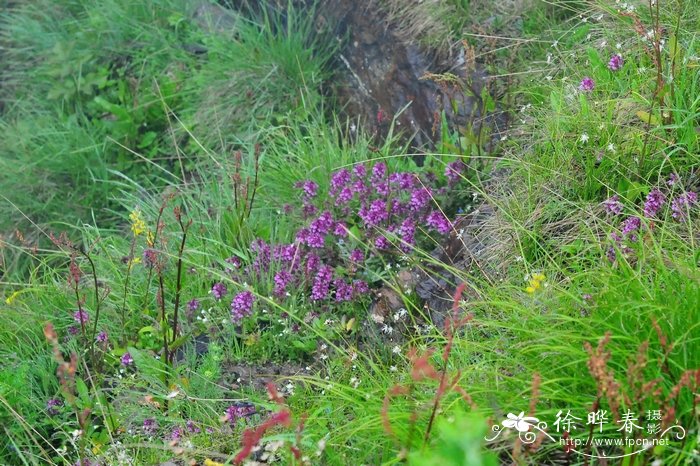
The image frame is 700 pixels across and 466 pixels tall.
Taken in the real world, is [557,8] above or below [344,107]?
above

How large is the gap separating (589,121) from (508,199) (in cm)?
42

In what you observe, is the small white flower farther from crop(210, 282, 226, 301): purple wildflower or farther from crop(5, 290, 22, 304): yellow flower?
crop(5, 290, 22, 304): yellow flower

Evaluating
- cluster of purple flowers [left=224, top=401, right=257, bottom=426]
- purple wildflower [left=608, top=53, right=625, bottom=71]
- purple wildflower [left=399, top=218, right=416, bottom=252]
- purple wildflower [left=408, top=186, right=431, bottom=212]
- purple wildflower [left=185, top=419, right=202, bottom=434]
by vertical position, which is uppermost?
purple wildflower [left=608, top=53, right=625, bottom=71]

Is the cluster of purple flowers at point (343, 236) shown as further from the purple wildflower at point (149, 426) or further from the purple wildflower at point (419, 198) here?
the purple wildflower at point (149, 426)

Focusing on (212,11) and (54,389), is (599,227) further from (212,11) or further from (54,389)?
(212,11)

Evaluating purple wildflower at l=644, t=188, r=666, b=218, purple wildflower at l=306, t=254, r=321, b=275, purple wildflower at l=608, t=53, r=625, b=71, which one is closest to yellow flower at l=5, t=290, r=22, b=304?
purple wildflower at l=306, t=254, r=321, b=275

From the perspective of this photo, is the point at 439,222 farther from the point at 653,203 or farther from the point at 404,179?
the point at 653,203

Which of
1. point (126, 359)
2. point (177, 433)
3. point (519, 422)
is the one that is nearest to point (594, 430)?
point (519, 422)

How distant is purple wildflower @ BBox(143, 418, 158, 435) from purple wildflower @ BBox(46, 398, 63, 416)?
506 mm

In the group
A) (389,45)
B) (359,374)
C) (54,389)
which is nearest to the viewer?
(359,374)

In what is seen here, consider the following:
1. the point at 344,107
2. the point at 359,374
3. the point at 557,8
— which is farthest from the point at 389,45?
the point at 359,374

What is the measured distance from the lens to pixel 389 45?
4660 millimetres

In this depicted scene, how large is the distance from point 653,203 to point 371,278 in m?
1.19

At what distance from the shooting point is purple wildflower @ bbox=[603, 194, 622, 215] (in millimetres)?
2682
